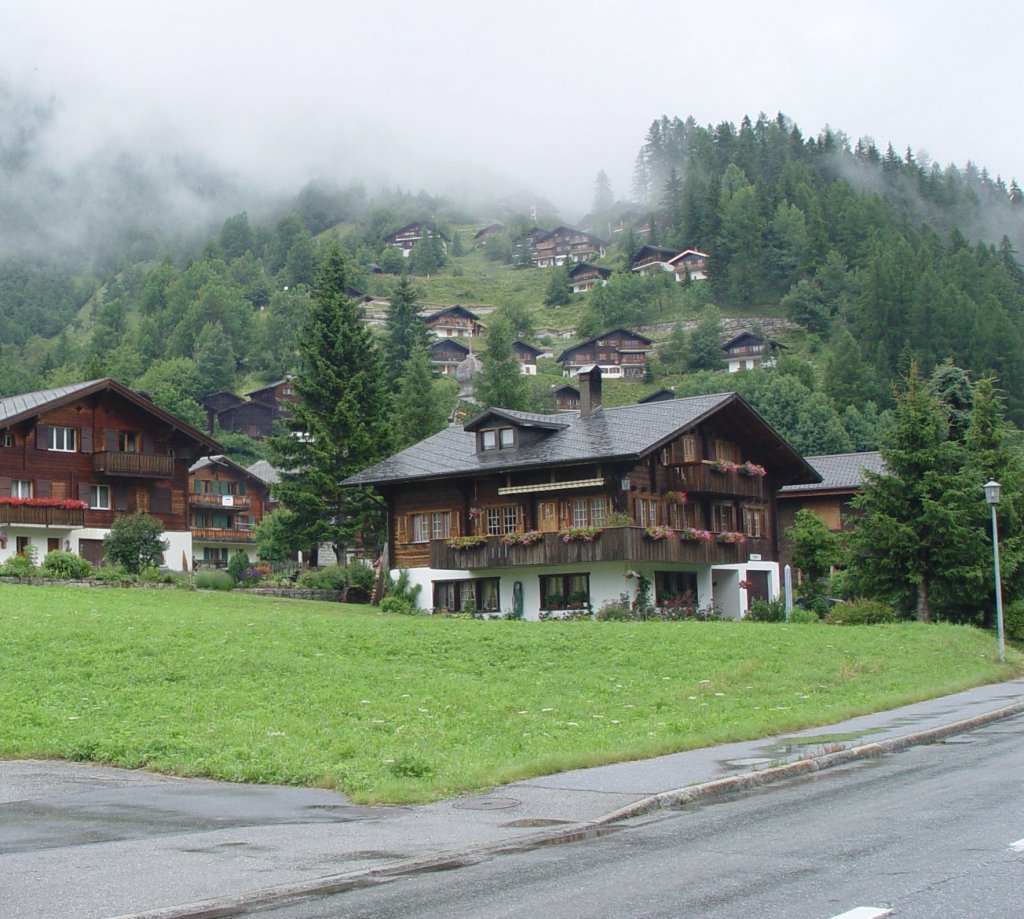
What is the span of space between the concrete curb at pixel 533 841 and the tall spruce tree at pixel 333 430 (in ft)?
139

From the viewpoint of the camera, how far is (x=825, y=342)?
165m

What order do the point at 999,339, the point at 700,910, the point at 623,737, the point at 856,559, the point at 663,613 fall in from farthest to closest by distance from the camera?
the point at 999,339, the point at 663,613, the point at 856,559, the point at 623,737, the point at 700,910

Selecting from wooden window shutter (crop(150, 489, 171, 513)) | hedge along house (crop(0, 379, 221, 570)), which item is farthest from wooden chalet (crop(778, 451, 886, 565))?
wooden window shutter (crop(150, 489, 171, 513))

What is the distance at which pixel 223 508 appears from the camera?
324 feet

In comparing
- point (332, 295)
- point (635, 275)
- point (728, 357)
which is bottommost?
point (332, 295)

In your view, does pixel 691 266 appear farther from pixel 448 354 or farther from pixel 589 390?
pixel 589 390

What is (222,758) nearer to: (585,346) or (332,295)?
(332,295)

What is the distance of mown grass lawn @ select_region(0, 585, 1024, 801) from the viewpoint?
16.7 metres

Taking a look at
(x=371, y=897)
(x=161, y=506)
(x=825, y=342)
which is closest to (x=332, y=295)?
(x=161, y=506)

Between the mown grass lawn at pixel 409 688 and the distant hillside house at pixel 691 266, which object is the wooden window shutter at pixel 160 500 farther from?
the distant hillside house at pixel 691 266

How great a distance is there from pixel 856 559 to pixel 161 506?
37436mm

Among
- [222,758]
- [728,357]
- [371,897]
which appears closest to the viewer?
[371,897]

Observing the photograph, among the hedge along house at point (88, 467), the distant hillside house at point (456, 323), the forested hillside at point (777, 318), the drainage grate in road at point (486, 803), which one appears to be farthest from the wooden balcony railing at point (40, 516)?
the distant hillside house at point (456, 323)

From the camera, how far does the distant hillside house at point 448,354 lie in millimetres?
172750
